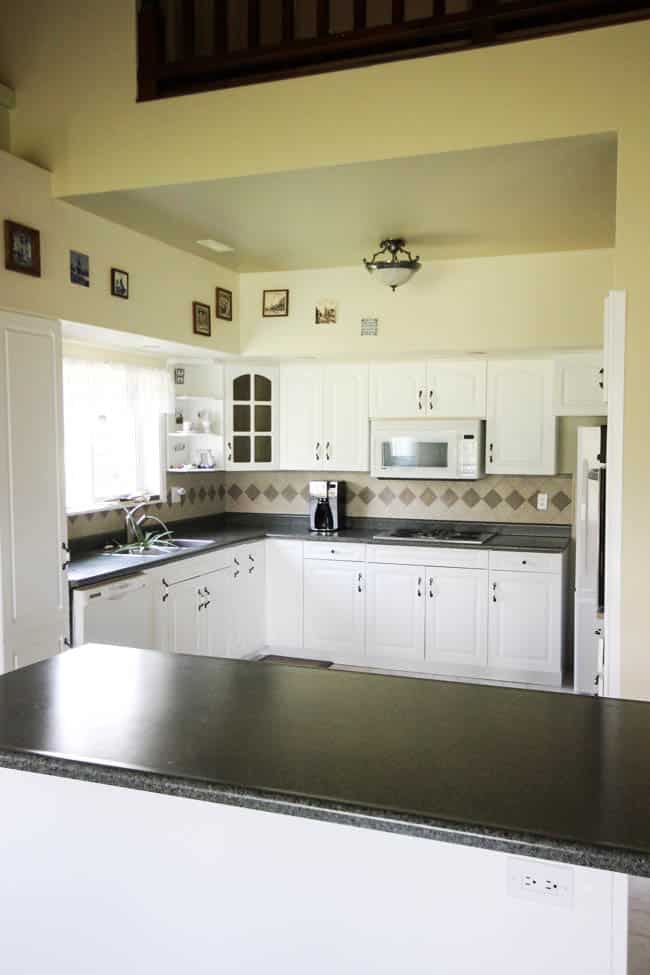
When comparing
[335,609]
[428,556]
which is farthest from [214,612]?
[428,556]

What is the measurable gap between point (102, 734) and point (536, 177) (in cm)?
269

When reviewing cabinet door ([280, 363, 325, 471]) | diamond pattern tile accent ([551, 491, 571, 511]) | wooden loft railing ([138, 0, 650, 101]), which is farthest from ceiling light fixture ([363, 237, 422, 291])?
diamond pattern tile accent ([551, 491, 571, 511])

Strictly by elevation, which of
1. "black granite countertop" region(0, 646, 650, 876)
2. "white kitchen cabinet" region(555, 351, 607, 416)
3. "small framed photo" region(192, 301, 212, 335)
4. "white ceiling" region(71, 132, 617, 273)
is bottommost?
"black granite countertop" region(0, 646, 650, 876)

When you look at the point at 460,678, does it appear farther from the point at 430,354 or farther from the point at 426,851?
the point at 426,851

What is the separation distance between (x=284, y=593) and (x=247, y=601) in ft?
1.03

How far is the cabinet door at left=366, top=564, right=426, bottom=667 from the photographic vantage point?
5305mm

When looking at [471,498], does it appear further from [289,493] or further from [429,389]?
[289,493]

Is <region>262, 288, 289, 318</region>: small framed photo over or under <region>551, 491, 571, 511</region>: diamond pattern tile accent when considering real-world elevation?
over

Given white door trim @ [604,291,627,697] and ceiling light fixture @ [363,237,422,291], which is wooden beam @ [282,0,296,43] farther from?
white door trim @ [604,291,627,697]

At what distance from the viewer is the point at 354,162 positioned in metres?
3.09

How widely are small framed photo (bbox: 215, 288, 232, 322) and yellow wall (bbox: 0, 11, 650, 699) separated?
5.56 ft

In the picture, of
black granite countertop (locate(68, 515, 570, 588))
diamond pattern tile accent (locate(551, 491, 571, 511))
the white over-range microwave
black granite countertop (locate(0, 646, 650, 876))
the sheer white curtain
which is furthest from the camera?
diamond pattern tile accent (locate(551, 491, 571, 511))

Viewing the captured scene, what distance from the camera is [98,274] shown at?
3.94 metres

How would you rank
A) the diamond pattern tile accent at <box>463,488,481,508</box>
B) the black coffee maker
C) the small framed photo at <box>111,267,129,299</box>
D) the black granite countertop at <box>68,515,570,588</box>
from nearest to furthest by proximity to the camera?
the small framed photo at <box>111,267,129,299</box> → the black granite countertop at <box>68,515,570,588</box> → the diamond pattern tile accent at <box>463,488,481,508</box> → the black coffee maker
